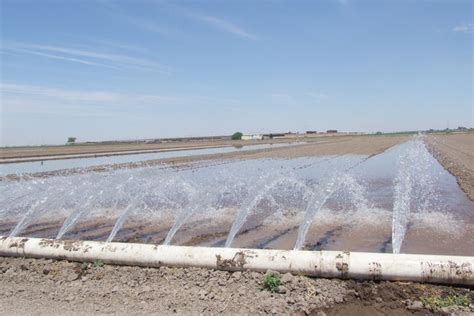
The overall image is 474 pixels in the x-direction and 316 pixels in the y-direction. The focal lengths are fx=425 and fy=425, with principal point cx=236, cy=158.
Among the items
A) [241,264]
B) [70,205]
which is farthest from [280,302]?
[70,205]

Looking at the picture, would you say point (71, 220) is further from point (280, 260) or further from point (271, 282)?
point (271, 282)

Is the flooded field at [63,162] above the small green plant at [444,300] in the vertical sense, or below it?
above

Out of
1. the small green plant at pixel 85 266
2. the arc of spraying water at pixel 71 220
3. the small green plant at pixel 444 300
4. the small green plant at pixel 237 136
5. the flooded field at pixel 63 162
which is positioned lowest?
the arc of spraying water at pixel 71 220

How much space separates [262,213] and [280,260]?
541cm

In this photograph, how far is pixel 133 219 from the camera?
426 inches

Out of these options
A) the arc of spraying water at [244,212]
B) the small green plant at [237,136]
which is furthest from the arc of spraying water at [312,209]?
the small green plant at [237,136]

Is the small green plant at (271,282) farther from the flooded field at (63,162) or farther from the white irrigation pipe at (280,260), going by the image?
the flooded field at (63,162)

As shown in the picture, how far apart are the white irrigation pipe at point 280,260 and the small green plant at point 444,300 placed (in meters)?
0.24

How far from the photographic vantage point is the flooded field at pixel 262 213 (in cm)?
825


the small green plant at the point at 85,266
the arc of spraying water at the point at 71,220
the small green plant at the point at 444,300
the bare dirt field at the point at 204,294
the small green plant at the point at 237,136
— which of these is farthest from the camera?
the small green plant at the point at 237,136

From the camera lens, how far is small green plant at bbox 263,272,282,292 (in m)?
5.18

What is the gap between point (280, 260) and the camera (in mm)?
5582

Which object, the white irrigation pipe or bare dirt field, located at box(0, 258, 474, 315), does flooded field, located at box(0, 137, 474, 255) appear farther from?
bare dirt field, located at box(0, 258, 474, 315)

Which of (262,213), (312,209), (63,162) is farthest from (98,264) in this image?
(63,162)
